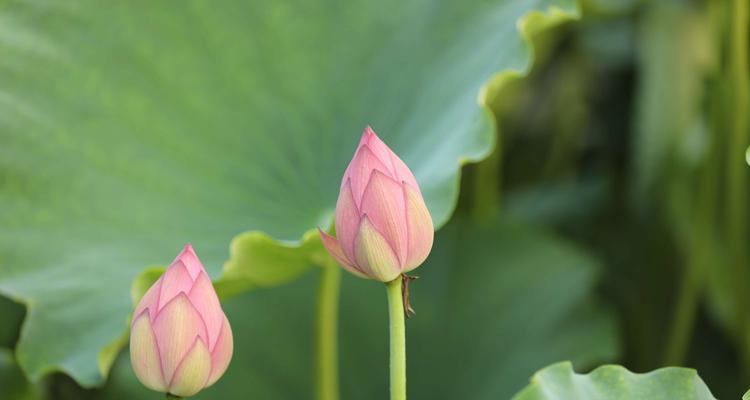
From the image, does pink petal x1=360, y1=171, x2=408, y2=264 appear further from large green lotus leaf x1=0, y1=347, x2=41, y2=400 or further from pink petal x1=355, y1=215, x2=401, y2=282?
large green lotus leaf x1=0, y1=347, x2=41, y2=400

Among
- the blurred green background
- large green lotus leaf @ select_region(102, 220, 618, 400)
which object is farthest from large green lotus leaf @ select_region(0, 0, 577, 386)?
large green lotus leaf @ select_region(102, 220, 618, 400)

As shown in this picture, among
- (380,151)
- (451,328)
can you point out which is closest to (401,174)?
(380,151)

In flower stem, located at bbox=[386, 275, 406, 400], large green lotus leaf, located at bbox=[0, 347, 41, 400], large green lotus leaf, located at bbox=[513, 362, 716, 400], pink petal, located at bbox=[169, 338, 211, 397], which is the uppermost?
large green lotus leaf, located at bbox=[0, 347, 41, 400]

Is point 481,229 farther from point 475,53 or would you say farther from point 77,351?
point 77,351

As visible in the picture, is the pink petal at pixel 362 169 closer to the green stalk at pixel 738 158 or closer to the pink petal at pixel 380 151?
the pink petal at pixel 380 151

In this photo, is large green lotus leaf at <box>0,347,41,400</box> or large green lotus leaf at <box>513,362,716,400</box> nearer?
large green lotus leaf at <box>513,362,716,400</box>
